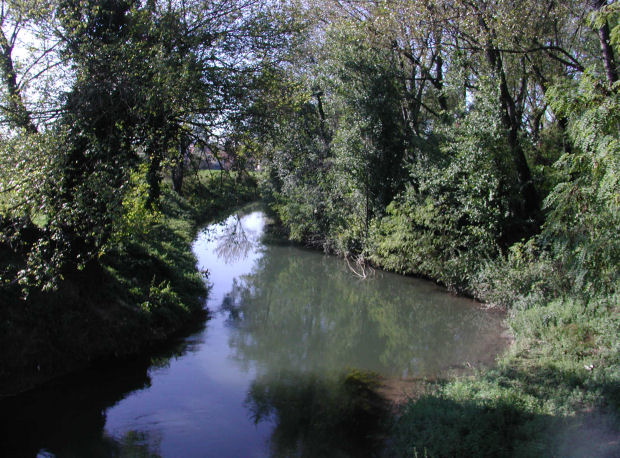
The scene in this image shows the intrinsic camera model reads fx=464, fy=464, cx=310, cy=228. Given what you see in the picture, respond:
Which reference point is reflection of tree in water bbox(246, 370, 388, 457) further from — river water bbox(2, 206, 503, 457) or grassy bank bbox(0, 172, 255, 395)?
grassy bank bbox(0, 172, 255, 395)

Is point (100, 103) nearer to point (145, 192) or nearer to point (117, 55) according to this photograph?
point (117, 55)

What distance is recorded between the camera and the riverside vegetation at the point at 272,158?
6.19m

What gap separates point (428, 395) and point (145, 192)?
6412mm

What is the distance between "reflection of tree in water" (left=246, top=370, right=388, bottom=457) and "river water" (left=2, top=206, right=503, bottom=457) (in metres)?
0.02

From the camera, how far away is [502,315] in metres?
11.8

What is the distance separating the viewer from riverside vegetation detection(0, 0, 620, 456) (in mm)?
6191

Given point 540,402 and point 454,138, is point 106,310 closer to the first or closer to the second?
point 540,402

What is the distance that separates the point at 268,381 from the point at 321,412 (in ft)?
5.41

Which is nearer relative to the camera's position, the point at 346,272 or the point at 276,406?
the point at 276,406

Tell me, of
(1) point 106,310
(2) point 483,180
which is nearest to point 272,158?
(1) point 106,310

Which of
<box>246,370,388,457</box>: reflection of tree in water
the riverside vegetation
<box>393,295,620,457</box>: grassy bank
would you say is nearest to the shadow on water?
the riverside vegetation

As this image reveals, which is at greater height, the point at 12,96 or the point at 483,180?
the point at 483,180

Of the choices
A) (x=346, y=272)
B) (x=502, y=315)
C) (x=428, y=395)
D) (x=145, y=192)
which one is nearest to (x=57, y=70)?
(x=145, y=192)

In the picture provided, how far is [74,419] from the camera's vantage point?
23.0 feet
